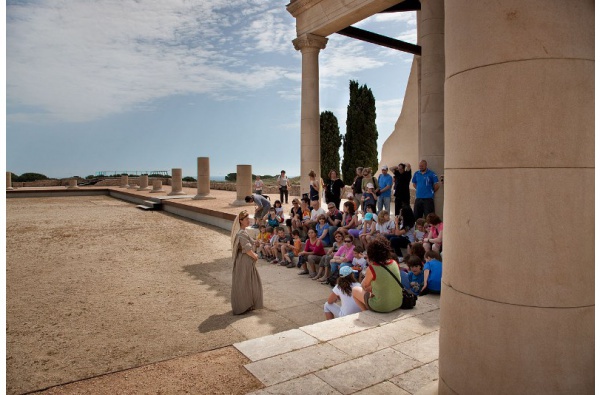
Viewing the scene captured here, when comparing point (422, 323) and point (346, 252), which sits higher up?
point (346, 252)

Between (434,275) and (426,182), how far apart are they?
3.64 meters

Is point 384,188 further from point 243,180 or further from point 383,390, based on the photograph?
point 243,180

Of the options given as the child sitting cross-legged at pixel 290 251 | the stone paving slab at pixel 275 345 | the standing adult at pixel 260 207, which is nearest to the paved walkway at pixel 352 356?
the stone paving slab at pixel 275 345

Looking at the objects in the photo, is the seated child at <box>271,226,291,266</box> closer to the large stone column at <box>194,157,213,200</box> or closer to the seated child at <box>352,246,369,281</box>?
the seated child at <box>352,246,369,281</box>

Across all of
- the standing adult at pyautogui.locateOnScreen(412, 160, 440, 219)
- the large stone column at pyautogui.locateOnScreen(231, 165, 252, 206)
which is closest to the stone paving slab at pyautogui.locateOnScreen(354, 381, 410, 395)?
the standing adult at pyautogui.locateOnScreen(412, 160, 440, 219)

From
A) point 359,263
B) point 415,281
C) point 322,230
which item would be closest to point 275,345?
point 415,281

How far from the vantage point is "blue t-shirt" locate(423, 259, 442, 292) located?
655cm

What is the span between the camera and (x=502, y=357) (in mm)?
2584

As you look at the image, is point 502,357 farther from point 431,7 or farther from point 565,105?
point 431,7

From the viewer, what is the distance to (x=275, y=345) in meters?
4.61

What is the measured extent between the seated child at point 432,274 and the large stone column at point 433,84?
11.8ft

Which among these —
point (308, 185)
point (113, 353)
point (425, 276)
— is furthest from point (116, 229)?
point (425, 276)

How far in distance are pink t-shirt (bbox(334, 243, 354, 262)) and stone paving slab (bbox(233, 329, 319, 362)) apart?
3814 mm

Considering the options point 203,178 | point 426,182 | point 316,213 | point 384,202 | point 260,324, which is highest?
point 203,178
